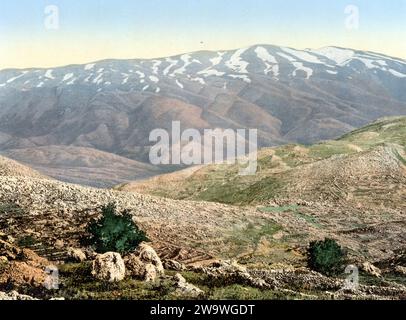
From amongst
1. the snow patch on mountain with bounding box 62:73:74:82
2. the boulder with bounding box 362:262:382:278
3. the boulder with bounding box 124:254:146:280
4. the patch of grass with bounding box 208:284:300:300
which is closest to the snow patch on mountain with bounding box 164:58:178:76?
the snow patch on mountain with bounding box 62:73:74:82

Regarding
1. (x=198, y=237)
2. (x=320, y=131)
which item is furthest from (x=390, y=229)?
(x=320, y=131)

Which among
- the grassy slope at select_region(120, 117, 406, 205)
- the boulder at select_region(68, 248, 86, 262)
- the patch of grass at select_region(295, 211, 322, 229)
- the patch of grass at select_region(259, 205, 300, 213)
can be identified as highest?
the boulder at select_region(68, 248, 86, 262)

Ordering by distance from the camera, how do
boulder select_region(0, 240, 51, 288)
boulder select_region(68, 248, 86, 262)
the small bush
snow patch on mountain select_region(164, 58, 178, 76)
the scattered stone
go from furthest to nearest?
snow patch on mountain select_region(164, 58, 178, 76)
the small bush
boulder select_region(68, 248, 86, 262)
boulder select_region(0, 240, 51, 288)
the scattered stone

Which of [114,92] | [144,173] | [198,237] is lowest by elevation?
[144,173]

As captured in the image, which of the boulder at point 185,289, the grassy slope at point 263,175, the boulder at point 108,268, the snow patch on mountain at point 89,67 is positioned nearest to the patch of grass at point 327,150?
the grassy slope at point 263,175

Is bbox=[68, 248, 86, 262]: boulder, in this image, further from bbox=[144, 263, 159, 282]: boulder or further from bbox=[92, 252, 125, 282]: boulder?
bbox=[144, 263, 159, 282]: boulder

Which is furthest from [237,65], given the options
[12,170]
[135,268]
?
[135,268]

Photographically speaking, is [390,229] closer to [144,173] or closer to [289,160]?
[289,160]
